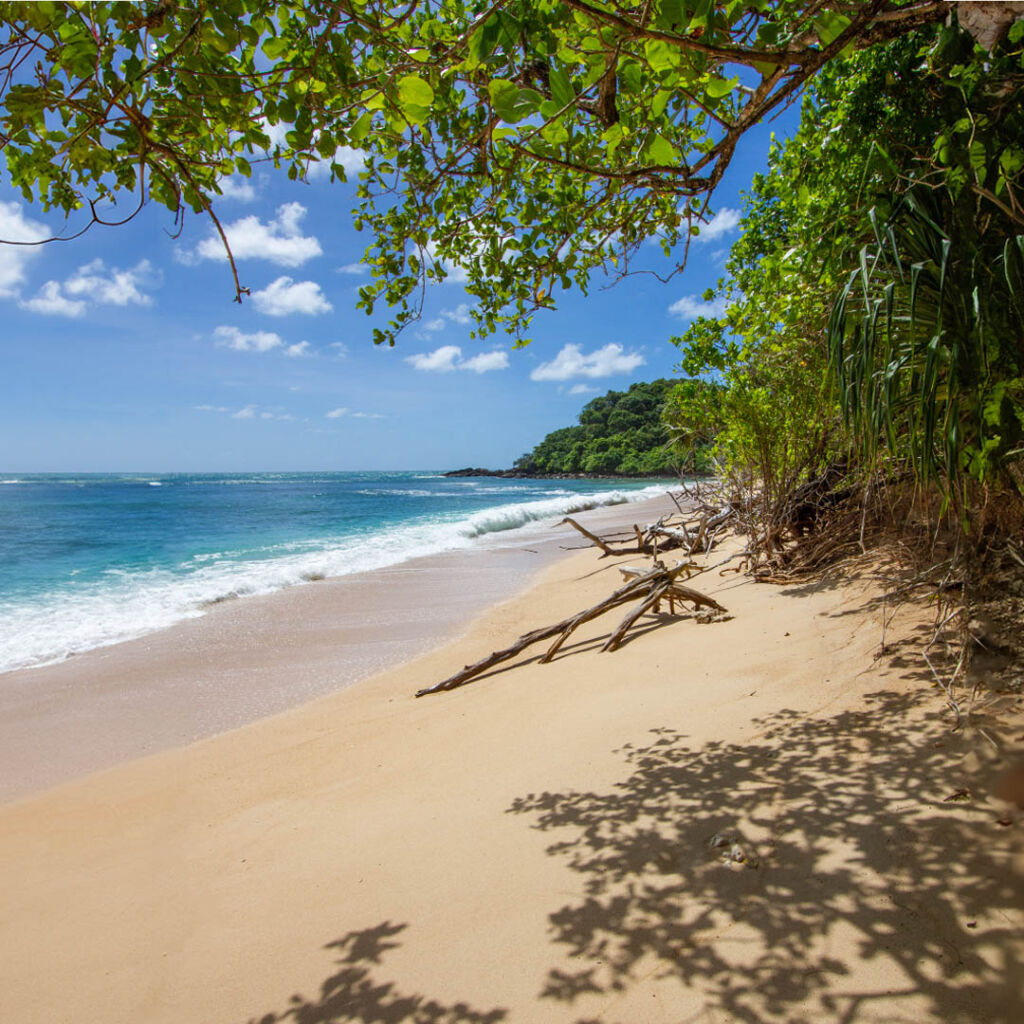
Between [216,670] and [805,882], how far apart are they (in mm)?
6228

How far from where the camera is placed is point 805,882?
217cm

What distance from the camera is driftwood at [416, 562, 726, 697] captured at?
5578 mm

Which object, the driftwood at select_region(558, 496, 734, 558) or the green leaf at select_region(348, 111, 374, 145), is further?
the driftwood at select_region(558, 496, 734, 558)

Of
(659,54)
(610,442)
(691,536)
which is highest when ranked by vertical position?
(610,442)

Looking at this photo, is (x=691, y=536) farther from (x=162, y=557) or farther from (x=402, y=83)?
(x=162, y=557)

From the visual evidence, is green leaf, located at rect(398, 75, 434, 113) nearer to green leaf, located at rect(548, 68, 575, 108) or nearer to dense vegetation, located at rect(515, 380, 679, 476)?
green leaf, located at rect(548, 68, 575, 108)

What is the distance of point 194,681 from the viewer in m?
6.34

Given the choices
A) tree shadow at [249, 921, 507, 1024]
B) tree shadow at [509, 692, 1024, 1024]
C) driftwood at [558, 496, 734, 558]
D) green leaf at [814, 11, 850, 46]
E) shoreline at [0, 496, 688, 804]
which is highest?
green leaf at [814, 11, 850, 46]

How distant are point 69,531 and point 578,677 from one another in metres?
26.9

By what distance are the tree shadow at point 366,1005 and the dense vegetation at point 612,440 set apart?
65739mm

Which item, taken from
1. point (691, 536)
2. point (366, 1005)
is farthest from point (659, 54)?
point (691, 536)

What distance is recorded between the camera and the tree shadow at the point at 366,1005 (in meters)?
1.93

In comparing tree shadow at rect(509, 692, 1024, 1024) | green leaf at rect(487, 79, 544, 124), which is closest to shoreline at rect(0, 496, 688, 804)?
tree shadow at rect(509, 692, 1024, 1024)

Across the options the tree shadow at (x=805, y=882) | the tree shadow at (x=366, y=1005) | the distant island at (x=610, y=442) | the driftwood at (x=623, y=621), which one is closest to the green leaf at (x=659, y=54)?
the tree shadow at (x=805, y=882)
